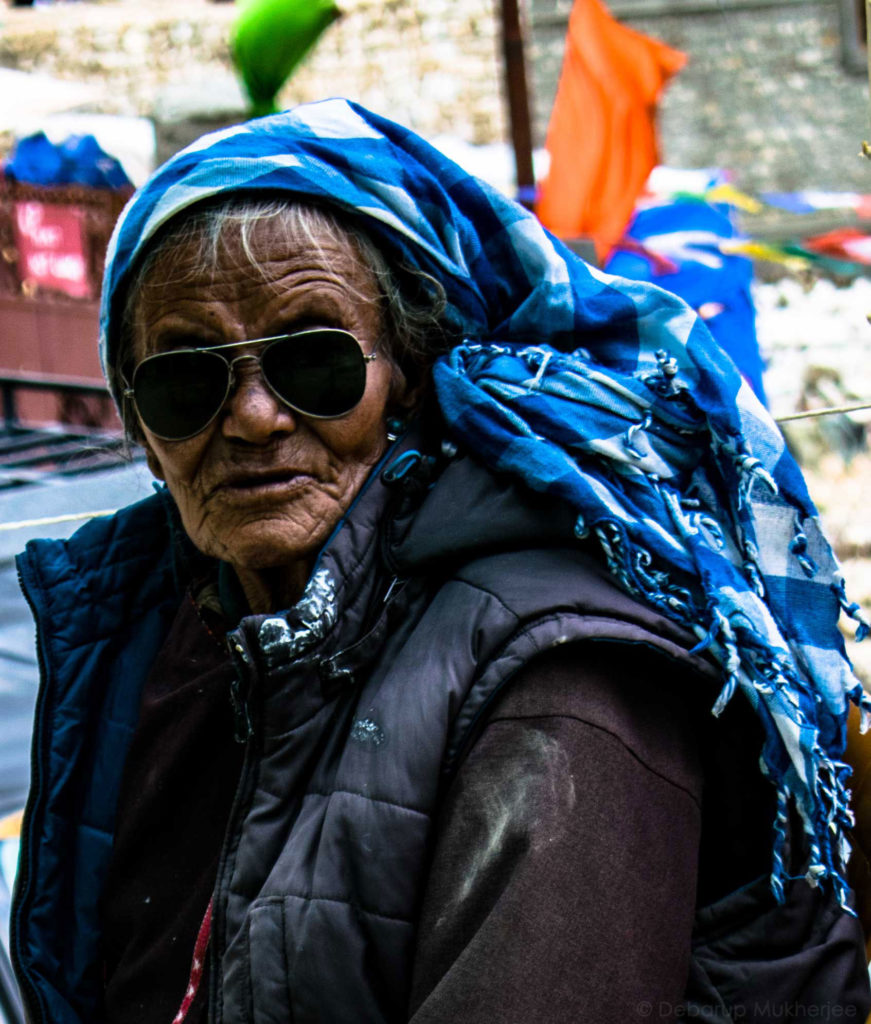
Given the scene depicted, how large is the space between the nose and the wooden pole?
127 inches

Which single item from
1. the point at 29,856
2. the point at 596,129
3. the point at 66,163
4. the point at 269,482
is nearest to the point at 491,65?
the point at 66,163

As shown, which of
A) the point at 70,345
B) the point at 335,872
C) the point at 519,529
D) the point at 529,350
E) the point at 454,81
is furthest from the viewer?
the point at 454,81

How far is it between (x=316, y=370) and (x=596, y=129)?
3.71 meters

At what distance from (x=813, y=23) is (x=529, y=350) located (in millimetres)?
12788

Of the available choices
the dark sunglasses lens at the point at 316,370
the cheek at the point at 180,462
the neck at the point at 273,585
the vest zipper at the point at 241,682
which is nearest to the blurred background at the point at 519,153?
the cheek at the point at 180,462

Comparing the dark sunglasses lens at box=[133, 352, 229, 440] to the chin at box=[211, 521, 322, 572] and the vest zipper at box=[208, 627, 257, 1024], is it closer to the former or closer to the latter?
the chin at box=[211, 521, 322, 572]

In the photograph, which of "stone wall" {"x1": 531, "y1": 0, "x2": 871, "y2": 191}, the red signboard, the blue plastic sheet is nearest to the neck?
the blue plastic sheet

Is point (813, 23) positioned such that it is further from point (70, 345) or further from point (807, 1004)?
point (807, 1004)

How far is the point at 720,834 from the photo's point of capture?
1321 mm

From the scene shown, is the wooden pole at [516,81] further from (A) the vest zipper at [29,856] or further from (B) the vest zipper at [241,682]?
(B) the vest zipper at [241,682]

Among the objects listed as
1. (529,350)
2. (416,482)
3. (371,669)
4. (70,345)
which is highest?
(529,350)

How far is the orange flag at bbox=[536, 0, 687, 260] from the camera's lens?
4.70 metres

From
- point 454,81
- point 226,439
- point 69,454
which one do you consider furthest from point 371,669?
point 454,81

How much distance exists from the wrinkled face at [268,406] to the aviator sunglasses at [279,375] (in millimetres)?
14
